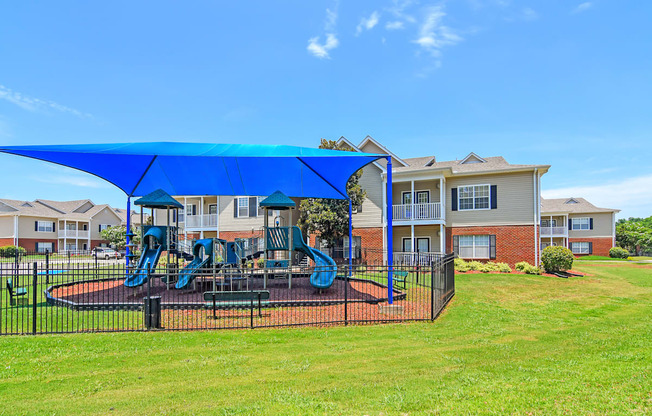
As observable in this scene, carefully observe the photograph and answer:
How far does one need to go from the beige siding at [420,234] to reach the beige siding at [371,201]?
1.77 meters

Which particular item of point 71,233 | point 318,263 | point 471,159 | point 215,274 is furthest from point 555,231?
point 71,233

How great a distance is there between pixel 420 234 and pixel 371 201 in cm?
412

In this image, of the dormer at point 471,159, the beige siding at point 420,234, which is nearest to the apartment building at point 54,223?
the beige siding at point 420,234

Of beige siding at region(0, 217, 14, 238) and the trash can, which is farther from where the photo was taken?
beige siding at region(0, 217, 14, 238)

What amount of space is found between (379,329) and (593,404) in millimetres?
4625

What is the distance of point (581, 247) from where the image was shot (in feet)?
152

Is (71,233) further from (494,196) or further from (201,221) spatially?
(494,196)

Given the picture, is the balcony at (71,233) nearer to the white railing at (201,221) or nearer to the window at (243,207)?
the white railing at (201,221)

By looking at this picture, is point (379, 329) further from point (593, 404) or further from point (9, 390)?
point (9, 390)

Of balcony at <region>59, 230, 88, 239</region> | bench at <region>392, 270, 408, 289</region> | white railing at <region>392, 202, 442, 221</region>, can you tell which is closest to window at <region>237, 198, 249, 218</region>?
white railing at <region>392, 202, 442, 221</region>

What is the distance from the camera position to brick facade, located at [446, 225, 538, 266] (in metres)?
23.7

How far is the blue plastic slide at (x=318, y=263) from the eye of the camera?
12.4 metres

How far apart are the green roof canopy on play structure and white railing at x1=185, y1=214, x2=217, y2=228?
16.2m

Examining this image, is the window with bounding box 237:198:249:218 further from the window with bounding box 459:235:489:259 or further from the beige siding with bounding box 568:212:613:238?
the beige siding with bounding box 568:212:613:238
